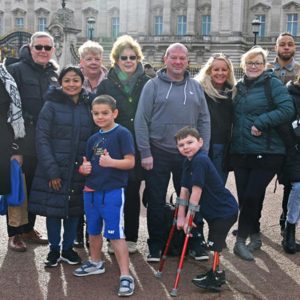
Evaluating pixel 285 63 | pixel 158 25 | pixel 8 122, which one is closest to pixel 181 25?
pixel 158 25

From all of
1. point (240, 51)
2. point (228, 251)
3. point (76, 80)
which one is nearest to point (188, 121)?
point (76, 80)

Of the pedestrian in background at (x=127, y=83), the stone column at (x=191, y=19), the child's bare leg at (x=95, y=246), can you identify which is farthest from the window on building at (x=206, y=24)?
the child's bare leg at (x=95, y=246)

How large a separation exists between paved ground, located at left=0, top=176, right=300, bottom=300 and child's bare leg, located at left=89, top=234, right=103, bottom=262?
196 mm

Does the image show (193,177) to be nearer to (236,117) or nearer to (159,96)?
(159,96)

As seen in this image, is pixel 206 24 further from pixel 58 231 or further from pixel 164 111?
pixel 58 231

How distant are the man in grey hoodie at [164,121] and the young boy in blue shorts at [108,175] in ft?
1.88

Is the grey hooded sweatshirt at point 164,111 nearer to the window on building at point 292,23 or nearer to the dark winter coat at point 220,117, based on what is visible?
the dark winter coat at point 220,117

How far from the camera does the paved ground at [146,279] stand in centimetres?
483

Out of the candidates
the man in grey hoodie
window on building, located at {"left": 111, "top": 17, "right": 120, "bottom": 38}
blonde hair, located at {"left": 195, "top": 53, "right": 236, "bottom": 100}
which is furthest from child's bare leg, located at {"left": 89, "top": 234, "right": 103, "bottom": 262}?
window on building, located at {"left": 111, "top": 17, "right": 120, "bottom": 38}

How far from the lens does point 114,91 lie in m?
5.74

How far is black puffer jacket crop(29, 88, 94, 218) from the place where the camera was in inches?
209

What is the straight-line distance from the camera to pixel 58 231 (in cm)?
552

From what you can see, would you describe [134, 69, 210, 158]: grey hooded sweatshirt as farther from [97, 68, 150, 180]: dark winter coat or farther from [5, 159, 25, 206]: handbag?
[5, 159, 25, 206]: handbag

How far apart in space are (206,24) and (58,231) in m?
46.5
